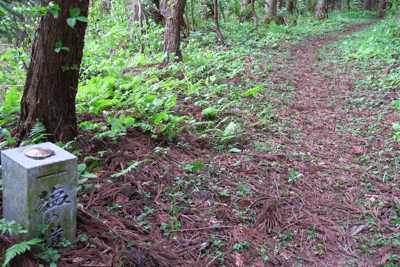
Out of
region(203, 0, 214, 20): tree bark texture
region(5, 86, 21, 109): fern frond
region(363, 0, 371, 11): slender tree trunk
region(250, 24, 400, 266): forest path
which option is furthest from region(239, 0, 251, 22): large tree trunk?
region(363, 0, 371, 11): slender tree trunk

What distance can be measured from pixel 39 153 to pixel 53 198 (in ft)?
1.05

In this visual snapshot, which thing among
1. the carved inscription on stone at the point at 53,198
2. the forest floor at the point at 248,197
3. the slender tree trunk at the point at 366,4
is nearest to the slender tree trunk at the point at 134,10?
the forest floor at the point at 248,197

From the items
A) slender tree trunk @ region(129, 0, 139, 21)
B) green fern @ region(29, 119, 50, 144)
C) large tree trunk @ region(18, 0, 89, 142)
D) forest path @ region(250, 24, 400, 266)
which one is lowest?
forest path @ region(250, 24, 400, 266)

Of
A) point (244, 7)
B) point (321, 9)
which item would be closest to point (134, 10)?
point (244, 7)

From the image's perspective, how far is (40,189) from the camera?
1862 millimetres

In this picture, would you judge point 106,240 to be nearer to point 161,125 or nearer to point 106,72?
point 161,125

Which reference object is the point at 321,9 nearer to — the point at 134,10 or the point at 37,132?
the point at 134,10

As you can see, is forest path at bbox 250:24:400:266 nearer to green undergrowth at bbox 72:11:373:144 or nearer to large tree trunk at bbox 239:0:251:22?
green undergrowth at bbox 72:11:373:144

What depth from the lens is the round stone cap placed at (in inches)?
74.3

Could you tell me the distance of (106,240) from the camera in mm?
2295

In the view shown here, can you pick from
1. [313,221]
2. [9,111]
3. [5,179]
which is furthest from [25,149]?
[313,221]

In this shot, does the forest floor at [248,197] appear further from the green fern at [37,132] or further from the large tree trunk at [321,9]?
the large tree trunk at [321,9]

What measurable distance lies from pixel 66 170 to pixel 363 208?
9.72 ft

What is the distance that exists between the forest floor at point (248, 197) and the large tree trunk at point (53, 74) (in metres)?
0.48
